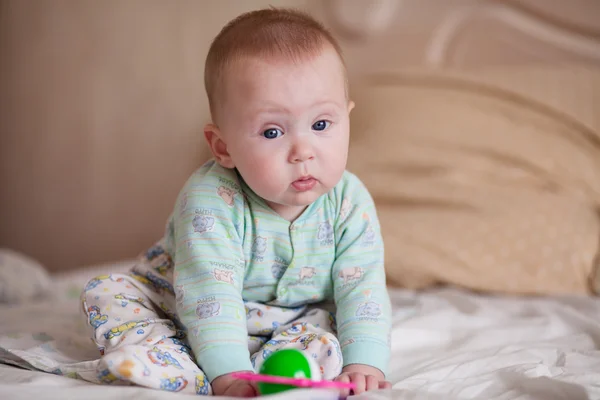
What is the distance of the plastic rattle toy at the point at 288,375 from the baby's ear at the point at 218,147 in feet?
1.14

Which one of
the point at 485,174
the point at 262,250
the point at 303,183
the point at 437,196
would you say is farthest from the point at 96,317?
the point at 485,174

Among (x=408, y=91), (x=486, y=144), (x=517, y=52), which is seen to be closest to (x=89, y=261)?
(x=408, y=91)

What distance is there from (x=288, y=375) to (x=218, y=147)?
1.33 ft

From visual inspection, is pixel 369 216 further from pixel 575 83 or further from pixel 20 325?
pixel 575 83

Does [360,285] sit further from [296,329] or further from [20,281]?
[20,281]

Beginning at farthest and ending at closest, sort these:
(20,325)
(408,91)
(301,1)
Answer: (301,1), (408,91), (20,325)

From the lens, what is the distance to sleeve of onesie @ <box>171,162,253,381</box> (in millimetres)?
886

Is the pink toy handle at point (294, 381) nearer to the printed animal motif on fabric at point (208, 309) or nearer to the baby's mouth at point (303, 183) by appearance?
the printed animal motif on fabric at point (208, 309)

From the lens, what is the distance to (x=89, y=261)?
2.48 metres

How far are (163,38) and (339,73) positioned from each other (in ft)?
5.04

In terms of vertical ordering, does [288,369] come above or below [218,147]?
below

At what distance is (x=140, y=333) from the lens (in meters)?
0.96

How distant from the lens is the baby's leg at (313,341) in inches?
35.2

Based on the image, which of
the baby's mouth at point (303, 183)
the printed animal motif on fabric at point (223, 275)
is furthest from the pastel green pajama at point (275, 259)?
the baby's mouth at point (303, 183)
